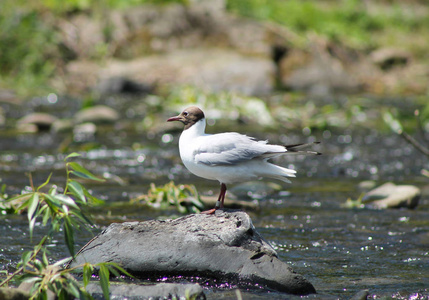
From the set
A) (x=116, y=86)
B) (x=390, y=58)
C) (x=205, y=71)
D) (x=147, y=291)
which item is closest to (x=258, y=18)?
(x=390, y=58)

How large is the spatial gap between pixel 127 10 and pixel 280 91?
211 inches

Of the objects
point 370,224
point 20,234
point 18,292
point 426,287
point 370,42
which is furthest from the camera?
point 370,42

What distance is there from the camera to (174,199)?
5.60 metres

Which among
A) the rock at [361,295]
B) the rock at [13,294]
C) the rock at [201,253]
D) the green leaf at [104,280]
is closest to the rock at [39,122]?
the rock at [201,253]

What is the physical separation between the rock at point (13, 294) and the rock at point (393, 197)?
4.04m

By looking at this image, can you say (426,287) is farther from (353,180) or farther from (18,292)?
(353,180)

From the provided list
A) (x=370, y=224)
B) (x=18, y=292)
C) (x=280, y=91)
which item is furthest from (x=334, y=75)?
(x=18, y=292)

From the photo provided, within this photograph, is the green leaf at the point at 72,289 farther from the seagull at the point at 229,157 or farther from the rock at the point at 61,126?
the rock at the point at 61,126

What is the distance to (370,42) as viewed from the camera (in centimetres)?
2003

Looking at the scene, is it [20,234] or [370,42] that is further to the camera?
[370,42]

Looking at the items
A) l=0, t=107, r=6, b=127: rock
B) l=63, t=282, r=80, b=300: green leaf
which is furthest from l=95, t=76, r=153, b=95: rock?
l=63, t=282, r=80, b=300: green leaf

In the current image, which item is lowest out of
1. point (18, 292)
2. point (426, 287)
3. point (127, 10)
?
point (127, 10)

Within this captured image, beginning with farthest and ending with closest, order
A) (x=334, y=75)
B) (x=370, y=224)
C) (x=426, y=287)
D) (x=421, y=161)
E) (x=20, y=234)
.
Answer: (x=334, y=75) → (x=421, y=161) → (x=370, y=224) → (x=20, y=234) → (x=426, y=287)

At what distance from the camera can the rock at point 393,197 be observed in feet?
19.5
